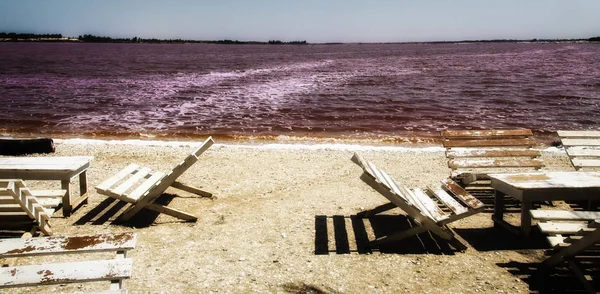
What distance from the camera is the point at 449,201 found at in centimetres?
502

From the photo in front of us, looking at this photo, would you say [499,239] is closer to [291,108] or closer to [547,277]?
[547,277]

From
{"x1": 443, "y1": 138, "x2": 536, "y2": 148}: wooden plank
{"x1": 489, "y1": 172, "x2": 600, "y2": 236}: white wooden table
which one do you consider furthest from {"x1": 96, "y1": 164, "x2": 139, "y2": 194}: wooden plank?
{"x1": 443, "y1": 138, "x2": 536, "y2": 148}: wooden plank

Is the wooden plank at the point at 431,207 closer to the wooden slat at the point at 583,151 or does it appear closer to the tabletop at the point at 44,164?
the wooden slat at the point at 583,151

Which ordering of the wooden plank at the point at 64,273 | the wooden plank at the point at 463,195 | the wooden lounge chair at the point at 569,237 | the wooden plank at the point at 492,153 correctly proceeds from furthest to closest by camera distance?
the wooden plank at the point at 492,153 → the wooden plank at the point at 463,195 → the wooden lounge chair at the point at 569,237 → the wooden plank at the point at 64,273

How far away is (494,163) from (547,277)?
9.01 ft

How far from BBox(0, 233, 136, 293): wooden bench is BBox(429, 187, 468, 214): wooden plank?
3.34 metres

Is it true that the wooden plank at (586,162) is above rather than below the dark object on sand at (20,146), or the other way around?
above

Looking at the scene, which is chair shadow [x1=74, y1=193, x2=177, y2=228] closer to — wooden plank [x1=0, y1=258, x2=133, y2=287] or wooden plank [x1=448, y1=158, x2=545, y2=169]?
wooden plank [x1=0, y1=258, x2=133, y2=287]

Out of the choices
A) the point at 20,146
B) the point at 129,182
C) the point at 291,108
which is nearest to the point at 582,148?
the point at 129,182

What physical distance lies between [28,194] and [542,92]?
28.3 meters

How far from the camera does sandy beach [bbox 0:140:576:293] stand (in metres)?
4.11

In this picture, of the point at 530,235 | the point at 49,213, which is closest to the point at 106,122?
the point at 49,213

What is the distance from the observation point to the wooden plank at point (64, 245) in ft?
9.08

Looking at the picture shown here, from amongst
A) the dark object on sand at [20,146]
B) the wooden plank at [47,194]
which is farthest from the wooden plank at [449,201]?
the dark object on sand at [20,146]
